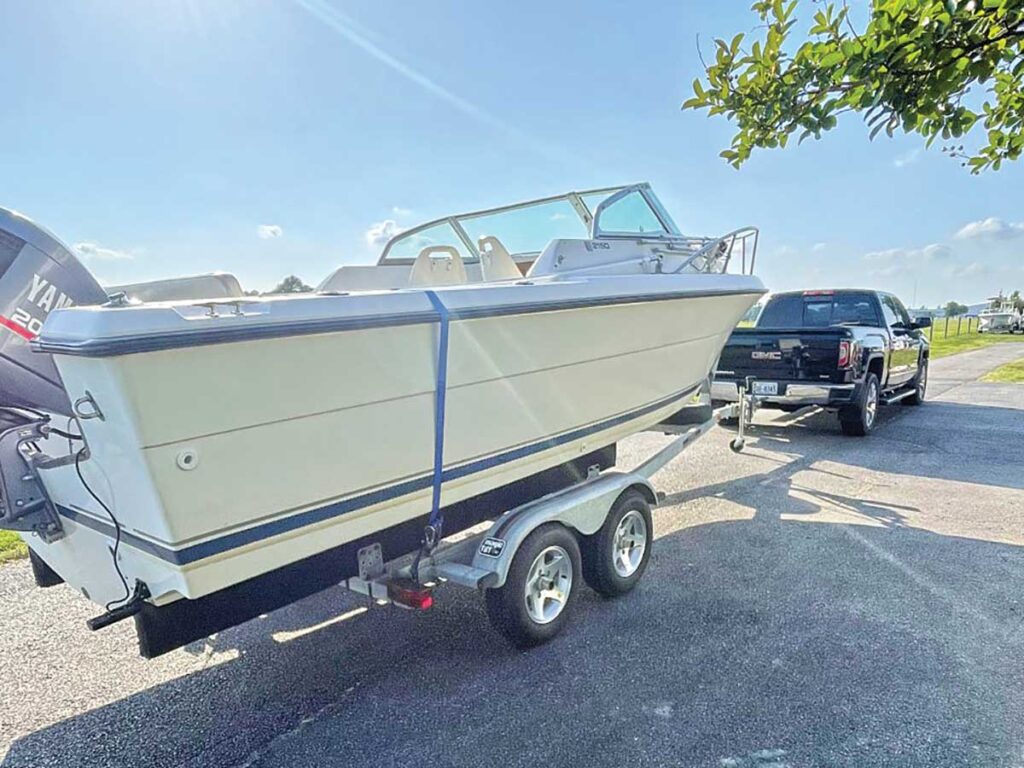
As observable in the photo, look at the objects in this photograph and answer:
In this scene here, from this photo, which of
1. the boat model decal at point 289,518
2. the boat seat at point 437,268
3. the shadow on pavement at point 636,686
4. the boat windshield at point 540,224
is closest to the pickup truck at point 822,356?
the boat windshield at point 540,224

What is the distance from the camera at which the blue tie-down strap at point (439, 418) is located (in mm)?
2611

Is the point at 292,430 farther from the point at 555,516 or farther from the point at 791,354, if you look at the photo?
the point at 791,354

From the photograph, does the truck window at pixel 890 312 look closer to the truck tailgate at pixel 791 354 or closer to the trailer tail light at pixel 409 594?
the truck tailgate at pixel 791 354

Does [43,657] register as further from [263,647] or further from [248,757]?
[248,757]

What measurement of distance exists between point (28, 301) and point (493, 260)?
252cm

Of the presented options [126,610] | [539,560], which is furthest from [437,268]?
[126,610]

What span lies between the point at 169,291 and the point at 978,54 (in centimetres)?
366

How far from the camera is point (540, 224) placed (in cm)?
475

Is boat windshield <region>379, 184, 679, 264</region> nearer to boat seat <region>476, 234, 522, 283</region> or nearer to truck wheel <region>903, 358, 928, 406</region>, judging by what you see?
boat seat <region>476, 234, 522, 283</region>

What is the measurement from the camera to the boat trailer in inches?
111

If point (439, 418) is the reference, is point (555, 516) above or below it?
below

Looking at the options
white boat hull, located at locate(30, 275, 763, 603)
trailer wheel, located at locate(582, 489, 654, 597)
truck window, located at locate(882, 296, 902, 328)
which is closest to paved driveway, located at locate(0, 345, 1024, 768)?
trailer wheel, located at locate(582, 489, 654, 597)

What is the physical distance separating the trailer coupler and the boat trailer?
80 cm

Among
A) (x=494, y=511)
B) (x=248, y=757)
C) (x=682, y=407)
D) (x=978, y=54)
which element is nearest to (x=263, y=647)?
(x=248, y=757)
